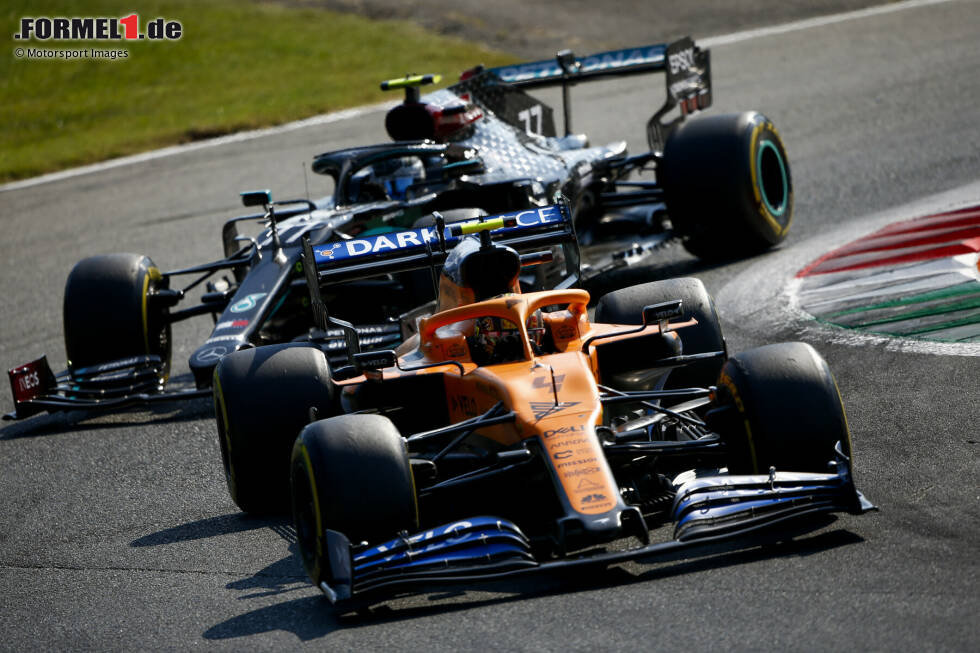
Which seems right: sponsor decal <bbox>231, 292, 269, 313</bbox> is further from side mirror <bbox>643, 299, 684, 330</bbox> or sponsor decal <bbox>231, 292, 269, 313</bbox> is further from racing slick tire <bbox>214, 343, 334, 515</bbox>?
side mirror <bbox>643, 299, 684, 330</bbox>

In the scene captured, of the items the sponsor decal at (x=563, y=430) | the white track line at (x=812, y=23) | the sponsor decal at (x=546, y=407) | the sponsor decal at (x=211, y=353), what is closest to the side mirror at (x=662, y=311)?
the sponsor decal at (x=546, y=407)

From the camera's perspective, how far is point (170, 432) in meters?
9.38

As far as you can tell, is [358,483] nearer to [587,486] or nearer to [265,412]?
[587,486]

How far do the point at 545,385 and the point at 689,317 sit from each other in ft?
5.09

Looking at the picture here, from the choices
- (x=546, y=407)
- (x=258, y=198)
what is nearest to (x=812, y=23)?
(x=258, y=198)

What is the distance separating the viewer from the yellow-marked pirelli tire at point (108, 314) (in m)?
10.2

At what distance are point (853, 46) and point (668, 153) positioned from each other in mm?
12431

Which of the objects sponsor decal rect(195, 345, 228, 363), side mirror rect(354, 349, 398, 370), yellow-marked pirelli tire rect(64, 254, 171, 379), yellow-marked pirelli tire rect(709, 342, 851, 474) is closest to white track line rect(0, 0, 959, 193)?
yellow-marked pirelli tire rect(64, 254, 171, 379)

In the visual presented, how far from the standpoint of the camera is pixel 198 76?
2902 cm

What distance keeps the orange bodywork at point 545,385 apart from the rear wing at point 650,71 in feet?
19.6

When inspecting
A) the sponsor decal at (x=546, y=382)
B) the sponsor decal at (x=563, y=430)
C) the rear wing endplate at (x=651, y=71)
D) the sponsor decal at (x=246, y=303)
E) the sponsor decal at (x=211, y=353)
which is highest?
the rear wing endplate at (x=651, y=71)

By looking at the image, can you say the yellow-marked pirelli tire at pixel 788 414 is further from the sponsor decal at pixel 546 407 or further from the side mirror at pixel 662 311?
the sponsor decal at pixel 546 407

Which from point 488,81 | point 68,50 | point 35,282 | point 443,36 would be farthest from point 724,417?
point 68,50

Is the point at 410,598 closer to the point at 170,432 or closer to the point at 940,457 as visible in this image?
the point at 940,457
